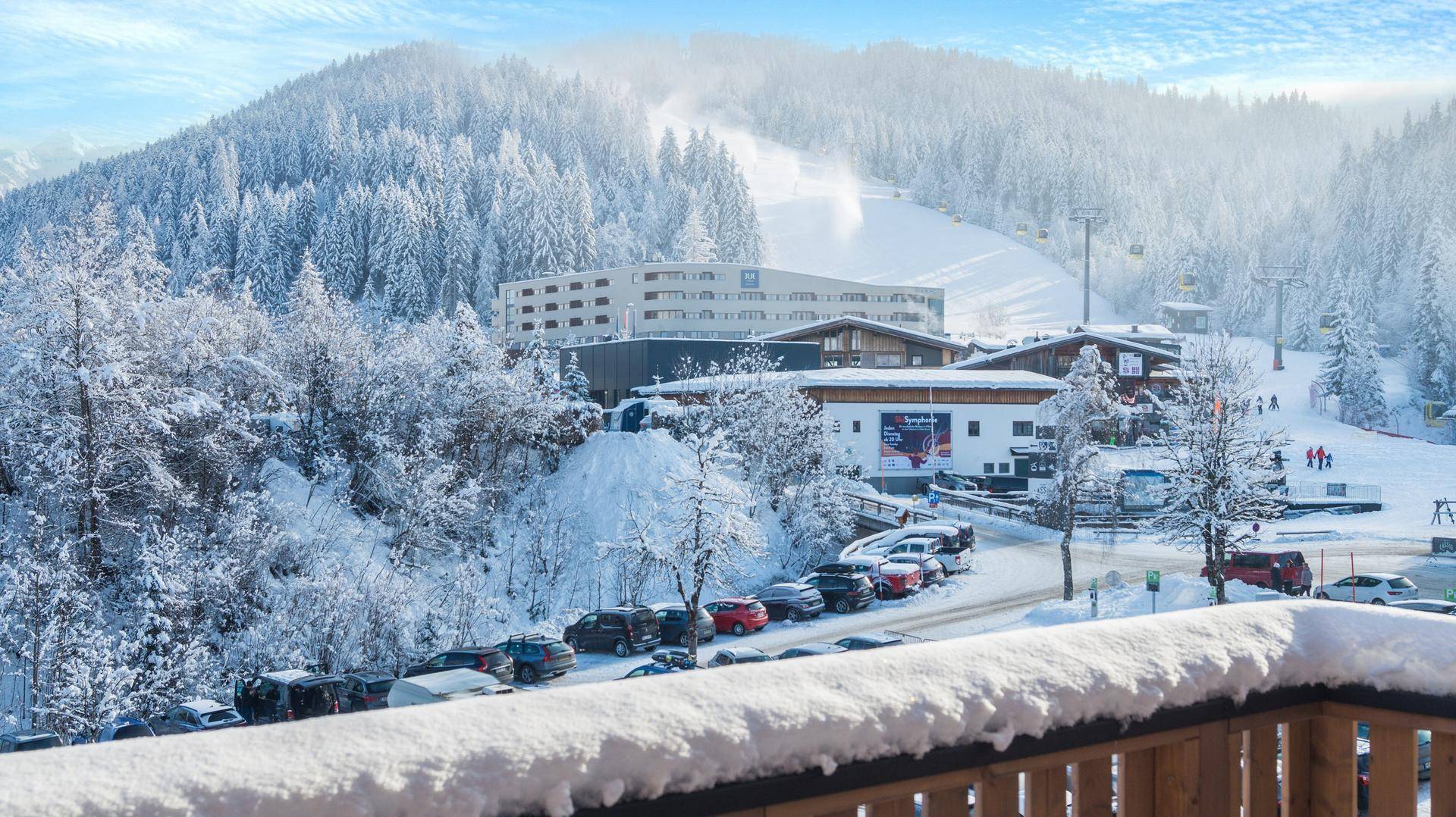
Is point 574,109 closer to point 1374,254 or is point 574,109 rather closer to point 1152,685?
point 1374,254

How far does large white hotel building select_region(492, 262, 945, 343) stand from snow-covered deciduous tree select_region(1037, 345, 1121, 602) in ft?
181

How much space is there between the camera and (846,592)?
108 feet

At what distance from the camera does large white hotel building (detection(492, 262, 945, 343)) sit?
3654 inches

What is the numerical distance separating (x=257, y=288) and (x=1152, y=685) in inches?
4726

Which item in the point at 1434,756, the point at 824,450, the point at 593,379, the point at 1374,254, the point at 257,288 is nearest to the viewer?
the point at 1434,756

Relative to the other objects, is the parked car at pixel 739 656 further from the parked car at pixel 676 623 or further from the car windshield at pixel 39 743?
the car windshield at pixel 39 743

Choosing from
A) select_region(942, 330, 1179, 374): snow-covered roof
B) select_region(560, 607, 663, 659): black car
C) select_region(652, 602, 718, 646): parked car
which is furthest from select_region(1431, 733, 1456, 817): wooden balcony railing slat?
select_region(942, 330, 1179, 374): snow-covered roof

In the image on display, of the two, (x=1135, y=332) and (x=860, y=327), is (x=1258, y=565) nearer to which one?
(x=860, y=327)

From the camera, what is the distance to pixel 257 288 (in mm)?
111438

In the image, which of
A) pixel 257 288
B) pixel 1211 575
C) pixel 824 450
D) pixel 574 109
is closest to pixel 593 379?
pixel 824 450

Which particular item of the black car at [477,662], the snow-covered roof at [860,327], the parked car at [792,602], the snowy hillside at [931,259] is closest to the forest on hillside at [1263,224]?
the snowy hillside at [931,259]

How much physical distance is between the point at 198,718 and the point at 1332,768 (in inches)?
880

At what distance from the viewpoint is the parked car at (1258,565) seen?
1242 inches

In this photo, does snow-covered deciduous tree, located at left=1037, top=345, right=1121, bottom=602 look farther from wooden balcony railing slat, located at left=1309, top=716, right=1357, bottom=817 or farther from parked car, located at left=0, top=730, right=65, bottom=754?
wooden balcony railing slat, located at left=1309, top=716, right=1357, bottom=817
